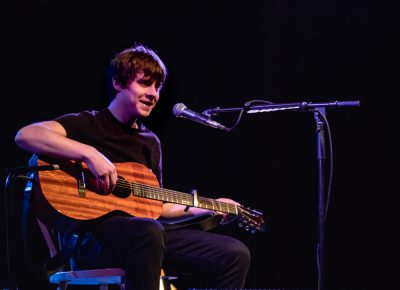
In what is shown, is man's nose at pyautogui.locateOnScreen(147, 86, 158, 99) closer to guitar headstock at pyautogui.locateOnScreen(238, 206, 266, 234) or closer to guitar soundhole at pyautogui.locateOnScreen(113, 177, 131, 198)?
guitar soundhole at pyautogui.locateOnScreen(113, 177, 131, 198)

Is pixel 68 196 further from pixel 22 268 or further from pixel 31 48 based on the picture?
pixel 31 48

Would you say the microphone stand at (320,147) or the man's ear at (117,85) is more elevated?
the man's ear at (117,85)

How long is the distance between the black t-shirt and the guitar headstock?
57cm

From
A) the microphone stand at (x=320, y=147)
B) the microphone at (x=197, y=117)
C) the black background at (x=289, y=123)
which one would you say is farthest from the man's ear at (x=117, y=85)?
the black background at (x=289, y=123)

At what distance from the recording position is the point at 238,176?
532 cm

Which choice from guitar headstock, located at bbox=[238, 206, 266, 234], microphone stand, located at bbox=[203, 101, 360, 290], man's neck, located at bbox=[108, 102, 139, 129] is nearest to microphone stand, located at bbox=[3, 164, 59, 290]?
man's neck, located at bbox=[108, 102, 139, 129]

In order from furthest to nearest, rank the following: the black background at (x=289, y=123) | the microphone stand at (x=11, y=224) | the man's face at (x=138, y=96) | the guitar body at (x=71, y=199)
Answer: the black background at (x=289, y=123) < the man's face at (x=138, y=96) < the guitar body at (x=71, y=199) < the microphone stand at (x=11, y=224)

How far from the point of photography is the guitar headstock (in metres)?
3.67

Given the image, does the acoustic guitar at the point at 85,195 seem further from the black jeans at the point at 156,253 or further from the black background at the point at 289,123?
the black background at the point at 289,123

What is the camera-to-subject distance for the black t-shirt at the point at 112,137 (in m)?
3.17

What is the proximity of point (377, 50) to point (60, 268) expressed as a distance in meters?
3.66

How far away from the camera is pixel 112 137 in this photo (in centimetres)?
331

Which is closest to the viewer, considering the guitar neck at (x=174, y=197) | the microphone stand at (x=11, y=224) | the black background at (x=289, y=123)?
the microphone stand at (x=11, y=224)

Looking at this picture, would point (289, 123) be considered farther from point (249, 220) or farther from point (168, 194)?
point (168, 194)
